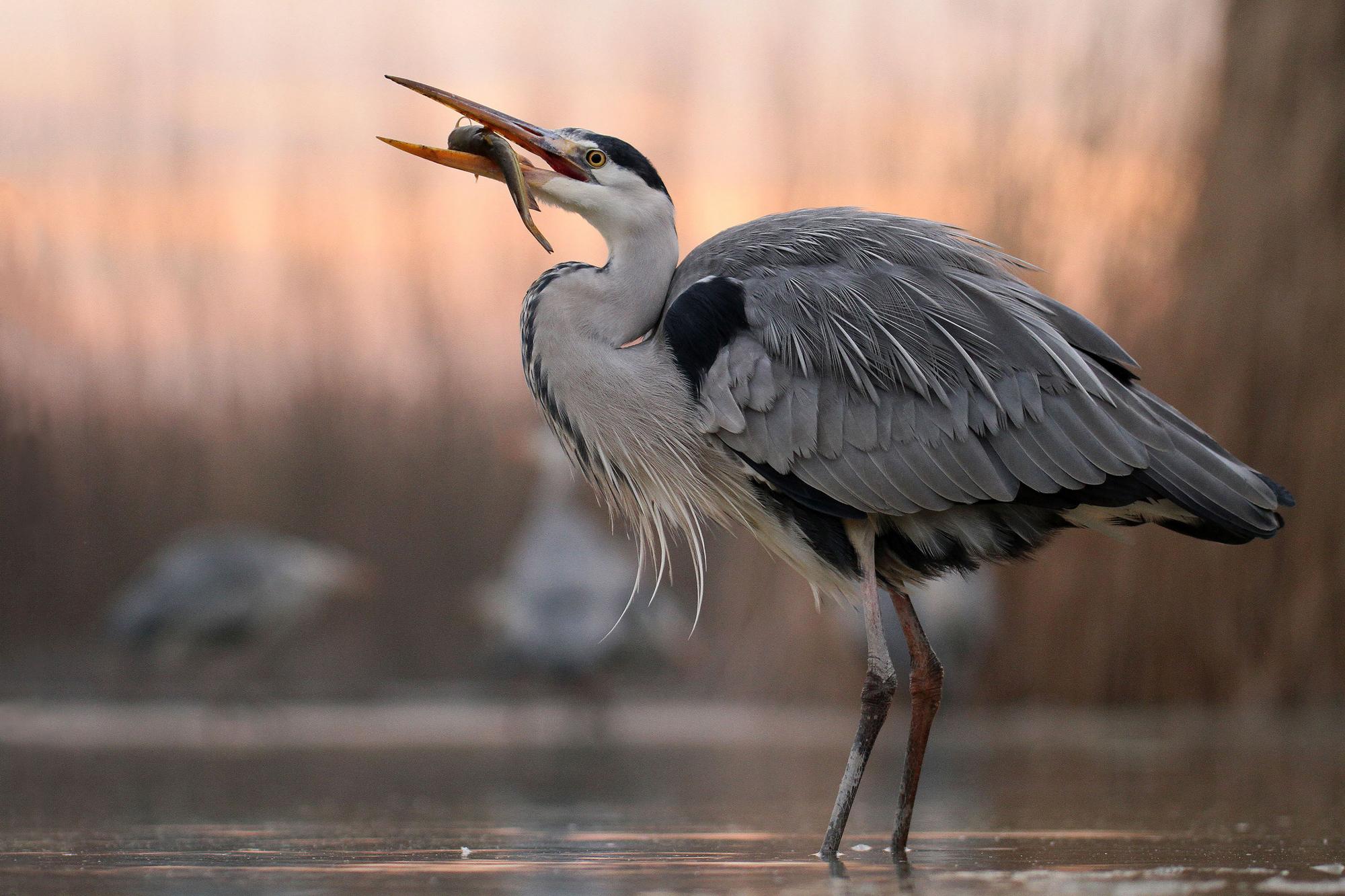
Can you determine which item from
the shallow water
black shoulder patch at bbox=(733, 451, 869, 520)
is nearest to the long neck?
black shoulder patch at bbox=(733, 451, 869, 520)

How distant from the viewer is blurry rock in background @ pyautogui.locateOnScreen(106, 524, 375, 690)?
10.6 m

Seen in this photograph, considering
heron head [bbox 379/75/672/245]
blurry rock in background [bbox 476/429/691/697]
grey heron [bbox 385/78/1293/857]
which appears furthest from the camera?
blurry rock in background [bbox 476/429/691/697]

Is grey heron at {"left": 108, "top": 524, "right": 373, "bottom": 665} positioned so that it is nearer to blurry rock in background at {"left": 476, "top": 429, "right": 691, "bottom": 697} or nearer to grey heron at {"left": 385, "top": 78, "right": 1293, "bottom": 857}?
blurry rock in background at {"left": 476, "top": 429, "right": 691, "bottom": 697}

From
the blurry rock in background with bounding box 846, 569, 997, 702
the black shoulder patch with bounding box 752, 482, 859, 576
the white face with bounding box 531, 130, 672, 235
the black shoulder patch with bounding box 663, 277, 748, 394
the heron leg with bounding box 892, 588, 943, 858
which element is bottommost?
the blurry rock in background with bounding box 846, 569, 997, 702

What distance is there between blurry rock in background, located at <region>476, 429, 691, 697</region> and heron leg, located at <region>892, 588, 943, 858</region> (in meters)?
4.88

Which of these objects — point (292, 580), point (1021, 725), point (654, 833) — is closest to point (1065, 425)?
point (654, 833)

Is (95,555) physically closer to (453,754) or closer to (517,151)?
(453,754)

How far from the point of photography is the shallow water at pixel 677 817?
3.53m

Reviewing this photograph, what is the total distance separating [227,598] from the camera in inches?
423

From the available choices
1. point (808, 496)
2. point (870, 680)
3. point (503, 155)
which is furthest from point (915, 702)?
point (503, 155)

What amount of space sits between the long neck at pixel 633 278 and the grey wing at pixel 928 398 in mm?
227

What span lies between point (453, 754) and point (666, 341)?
3.33 m

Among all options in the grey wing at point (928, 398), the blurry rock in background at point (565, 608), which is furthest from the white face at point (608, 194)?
the blurry rock in background at point (565, 608)

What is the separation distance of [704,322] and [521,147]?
894 millimetres
